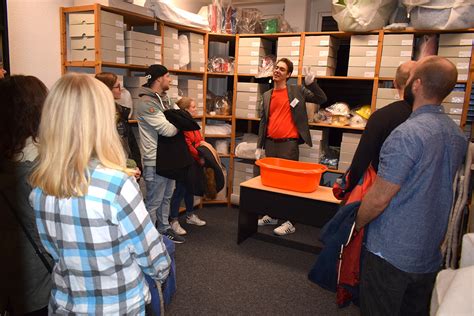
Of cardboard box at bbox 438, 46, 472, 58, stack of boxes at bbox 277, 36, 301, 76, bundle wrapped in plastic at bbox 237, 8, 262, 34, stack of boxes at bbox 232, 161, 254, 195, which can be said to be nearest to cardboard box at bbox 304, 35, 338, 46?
stack of boxes at bbox 277, 36, 301, 76

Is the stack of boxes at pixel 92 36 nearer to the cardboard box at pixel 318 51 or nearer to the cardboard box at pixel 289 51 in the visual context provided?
the cardboard box at pixel 289 51

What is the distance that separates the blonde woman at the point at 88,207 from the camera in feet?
3.44

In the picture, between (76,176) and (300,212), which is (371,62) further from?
(76,176)

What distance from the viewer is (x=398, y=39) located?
3.47 m

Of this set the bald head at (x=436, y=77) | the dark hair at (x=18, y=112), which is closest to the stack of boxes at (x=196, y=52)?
the dark hair at (x=18, y=112)

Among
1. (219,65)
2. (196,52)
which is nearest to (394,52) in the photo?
(219,65)

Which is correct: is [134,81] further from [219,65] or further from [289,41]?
[289,41]

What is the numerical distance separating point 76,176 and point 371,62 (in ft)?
10.8

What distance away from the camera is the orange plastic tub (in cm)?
293

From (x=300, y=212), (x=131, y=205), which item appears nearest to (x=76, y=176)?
(x=131, y=205)

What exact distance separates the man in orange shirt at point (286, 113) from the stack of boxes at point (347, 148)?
367mm

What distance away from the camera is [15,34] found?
9.34 ft

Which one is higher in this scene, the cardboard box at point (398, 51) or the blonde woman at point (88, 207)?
the cardboard box at point (398, 51)

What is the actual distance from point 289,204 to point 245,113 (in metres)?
1.63
